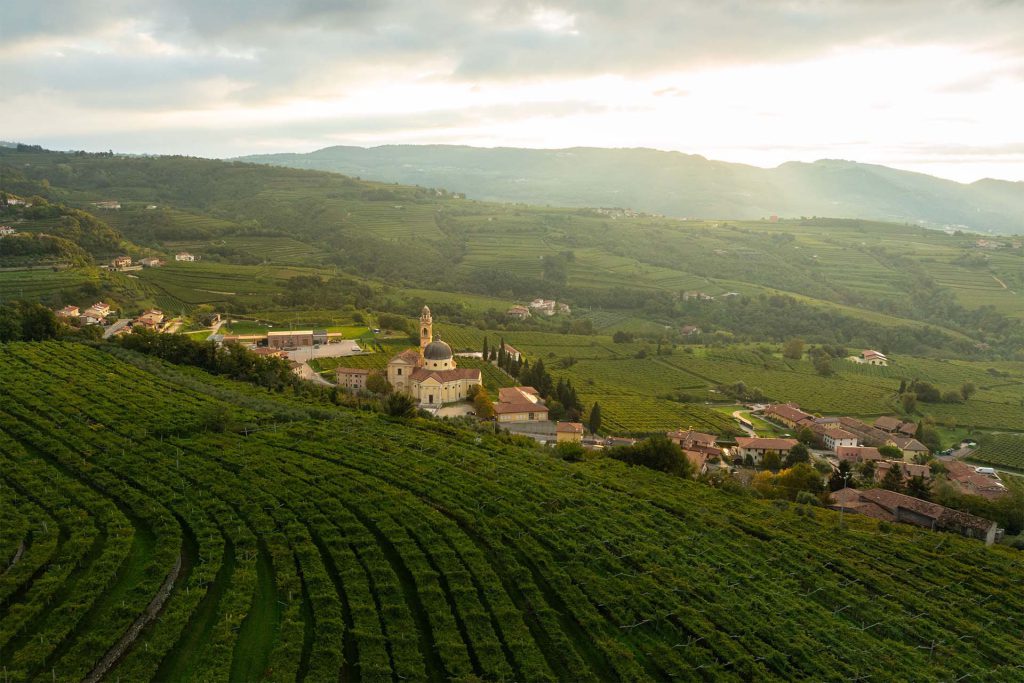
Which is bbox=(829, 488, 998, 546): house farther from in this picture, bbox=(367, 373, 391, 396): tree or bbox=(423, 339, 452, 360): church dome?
bbox=(367, 373, 391, 396): tree

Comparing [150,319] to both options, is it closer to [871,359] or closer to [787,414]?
[787,414]

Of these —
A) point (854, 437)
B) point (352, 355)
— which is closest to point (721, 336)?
point (854, 437)

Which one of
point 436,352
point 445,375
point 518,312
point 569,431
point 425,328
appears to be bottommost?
point 569,431

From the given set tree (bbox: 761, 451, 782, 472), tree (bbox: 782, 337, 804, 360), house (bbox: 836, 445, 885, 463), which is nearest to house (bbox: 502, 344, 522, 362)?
tree (bbox: 761, 451, 782, 472)

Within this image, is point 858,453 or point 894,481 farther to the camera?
point 858,453

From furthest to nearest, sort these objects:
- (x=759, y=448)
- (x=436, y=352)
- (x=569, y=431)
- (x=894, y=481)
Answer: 1. (x=436, y=352)
2. (x=759, y=448)
3. (x=569, y=431)
4. (x=894, y=481)

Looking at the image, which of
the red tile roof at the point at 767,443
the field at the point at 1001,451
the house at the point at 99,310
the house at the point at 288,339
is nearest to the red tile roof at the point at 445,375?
the house at the point at 288,339

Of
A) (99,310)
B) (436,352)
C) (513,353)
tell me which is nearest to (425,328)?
(436,352)
